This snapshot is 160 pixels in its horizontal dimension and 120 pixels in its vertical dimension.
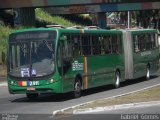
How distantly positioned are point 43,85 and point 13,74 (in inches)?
51.6

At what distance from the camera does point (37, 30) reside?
2161 cm

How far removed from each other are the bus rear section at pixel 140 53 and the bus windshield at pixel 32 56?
8.93 meters

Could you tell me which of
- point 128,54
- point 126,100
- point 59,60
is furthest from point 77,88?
point 128,54

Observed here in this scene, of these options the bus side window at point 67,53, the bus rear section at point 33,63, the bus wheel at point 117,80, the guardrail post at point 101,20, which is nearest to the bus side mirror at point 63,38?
the bus side window at point 67,53

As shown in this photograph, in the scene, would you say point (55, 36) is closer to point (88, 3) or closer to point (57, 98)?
point (57, 98)

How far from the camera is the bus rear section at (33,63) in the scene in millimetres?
20859

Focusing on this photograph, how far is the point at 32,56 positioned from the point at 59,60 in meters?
1.00

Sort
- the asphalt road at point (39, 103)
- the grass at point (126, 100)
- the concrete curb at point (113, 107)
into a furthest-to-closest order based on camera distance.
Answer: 1. the asphalt road at point (39, 103)
2. the grass at point (126, 100)
3. the concrete curb at point (113, 107)

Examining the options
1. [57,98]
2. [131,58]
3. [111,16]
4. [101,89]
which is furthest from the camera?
[111,16]

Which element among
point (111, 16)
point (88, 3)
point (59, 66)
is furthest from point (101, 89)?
point (111, 16)

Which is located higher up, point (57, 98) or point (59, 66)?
point (59, 66)

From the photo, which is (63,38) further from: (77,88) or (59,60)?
(77,88)

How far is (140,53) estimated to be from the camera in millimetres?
31344

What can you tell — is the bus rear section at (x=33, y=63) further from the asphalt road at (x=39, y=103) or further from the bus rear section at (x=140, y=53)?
the bus rear section at (x=140, y=53)
